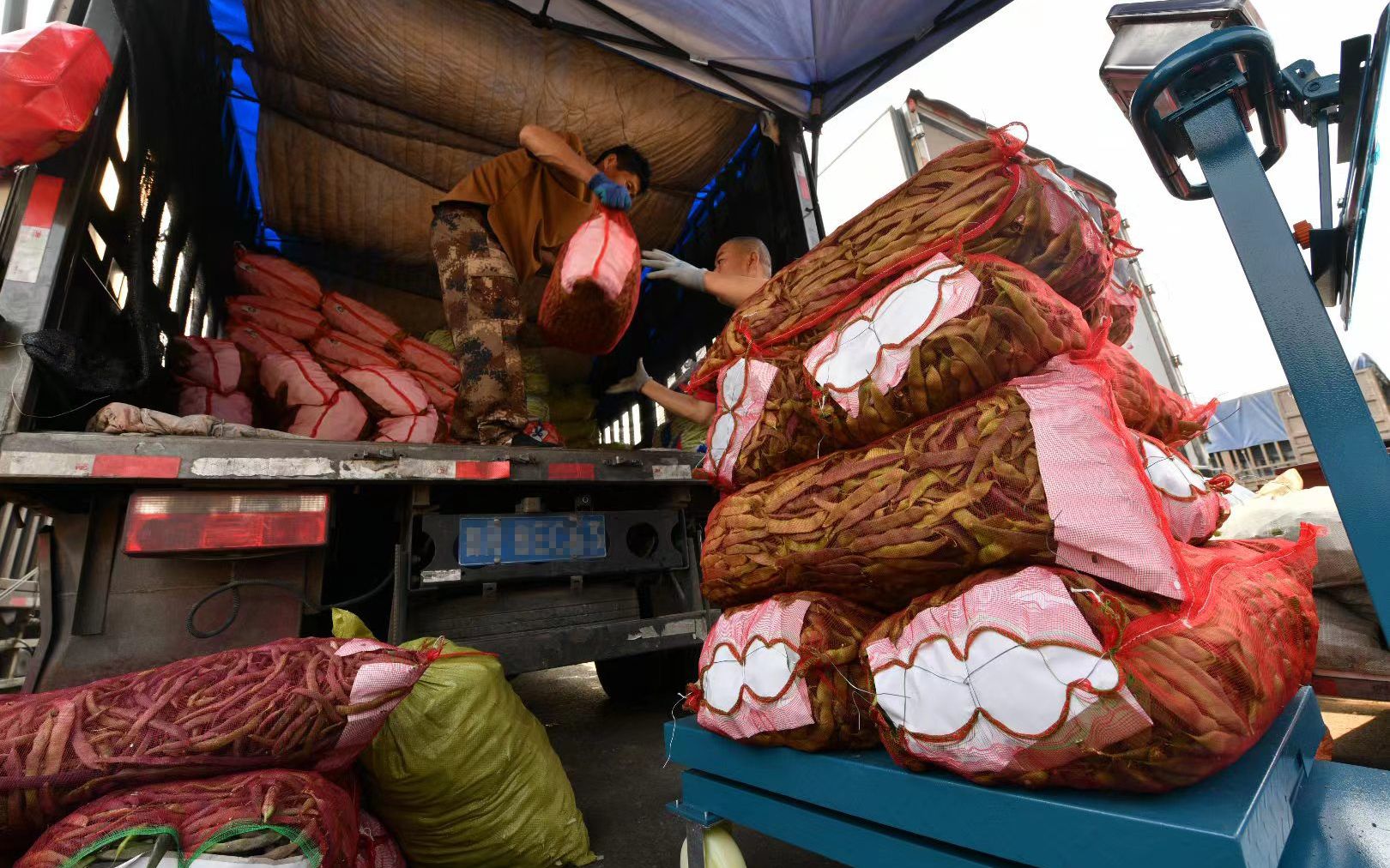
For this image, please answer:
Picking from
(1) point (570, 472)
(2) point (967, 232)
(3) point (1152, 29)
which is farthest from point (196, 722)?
(3) point (1152, 29)

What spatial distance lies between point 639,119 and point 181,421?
291 centimetres

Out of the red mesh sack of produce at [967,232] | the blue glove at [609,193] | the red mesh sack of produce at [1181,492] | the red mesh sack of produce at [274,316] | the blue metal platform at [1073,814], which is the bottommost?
the blue metal platform at [1073,814]

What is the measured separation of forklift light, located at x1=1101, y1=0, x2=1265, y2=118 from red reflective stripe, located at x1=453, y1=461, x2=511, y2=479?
1.85 meters

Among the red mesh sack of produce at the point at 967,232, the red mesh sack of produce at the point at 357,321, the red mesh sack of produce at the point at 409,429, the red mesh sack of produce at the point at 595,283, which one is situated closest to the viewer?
the red mesh sack of produce at the point at 967,232

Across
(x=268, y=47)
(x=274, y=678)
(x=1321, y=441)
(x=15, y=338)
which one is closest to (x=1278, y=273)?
(x=1321, y=441)

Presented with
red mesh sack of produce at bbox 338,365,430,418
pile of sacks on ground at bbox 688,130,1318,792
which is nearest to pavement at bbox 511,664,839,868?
pile of sacks on ground at bbox 688,130,1318,792

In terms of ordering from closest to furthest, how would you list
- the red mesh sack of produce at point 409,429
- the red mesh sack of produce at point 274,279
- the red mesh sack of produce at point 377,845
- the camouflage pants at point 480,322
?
the red mesh sack of produce at point 377,845 < the camouflage pants at point 480,322 < the red mesh sack of produce at point 409,429 < the red mesh sack of produce at point 274,279

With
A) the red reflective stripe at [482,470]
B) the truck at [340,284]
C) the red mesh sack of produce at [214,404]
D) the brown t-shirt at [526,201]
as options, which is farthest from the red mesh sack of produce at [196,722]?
the brown t-shirt at [526,201]

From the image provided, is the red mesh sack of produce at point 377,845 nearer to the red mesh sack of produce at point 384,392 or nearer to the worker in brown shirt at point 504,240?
the worker in brown shirt at point 504,240

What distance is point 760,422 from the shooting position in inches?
53.5

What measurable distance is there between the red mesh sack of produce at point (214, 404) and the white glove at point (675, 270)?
1.92m

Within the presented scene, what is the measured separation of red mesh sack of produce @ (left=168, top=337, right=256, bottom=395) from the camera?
2.68 metres

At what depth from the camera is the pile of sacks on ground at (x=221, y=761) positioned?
0.90 m

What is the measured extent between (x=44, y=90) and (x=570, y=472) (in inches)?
69.1
